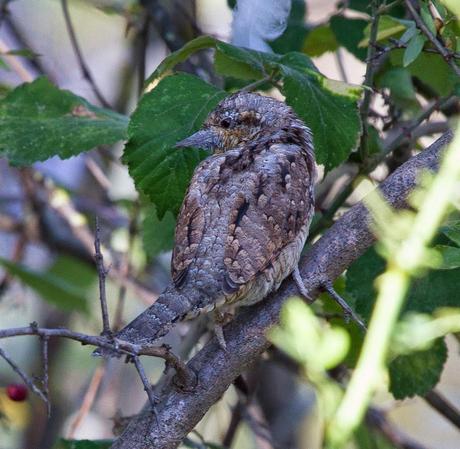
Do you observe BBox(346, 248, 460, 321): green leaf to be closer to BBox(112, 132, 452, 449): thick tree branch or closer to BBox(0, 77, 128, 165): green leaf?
BBox(112, 132, 452, 449): thick tree branch

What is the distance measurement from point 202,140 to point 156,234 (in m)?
1.00

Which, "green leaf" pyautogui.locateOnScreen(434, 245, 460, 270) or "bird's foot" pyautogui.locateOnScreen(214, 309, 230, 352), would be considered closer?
"green leaf" pyautogui.locateOnScreen(434, 245, 460, 270)

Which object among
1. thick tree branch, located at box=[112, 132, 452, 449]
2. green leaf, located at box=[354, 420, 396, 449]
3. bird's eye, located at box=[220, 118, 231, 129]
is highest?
bird's eye, located at box=[220, 118, 231, 129]

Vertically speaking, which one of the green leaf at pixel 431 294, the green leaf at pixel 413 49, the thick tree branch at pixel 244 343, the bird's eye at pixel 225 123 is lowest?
the green leaf at pixel 431 294

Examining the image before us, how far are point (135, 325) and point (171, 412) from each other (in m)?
0.28

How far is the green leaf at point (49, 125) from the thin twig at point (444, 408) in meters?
1.82

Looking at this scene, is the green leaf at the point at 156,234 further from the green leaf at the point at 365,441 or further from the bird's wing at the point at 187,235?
the green leaf at the point at 365,441

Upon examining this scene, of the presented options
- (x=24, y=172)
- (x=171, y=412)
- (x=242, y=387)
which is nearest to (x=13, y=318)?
(x=24, y=172)

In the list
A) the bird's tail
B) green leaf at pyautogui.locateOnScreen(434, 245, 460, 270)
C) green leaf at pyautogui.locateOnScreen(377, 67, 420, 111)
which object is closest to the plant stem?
green leaf at pyautogui.locateOnScreen(434, 245, 460, 270)

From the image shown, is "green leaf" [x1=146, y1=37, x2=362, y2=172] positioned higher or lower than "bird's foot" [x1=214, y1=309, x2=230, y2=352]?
higher

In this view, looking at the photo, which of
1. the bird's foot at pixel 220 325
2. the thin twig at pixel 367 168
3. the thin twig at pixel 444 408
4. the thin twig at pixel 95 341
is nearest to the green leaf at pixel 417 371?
the thin twig at pixel 444 408

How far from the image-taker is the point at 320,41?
438 cm

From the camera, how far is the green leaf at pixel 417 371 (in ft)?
11.3

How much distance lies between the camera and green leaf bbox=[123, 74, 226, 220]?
10.2ft
